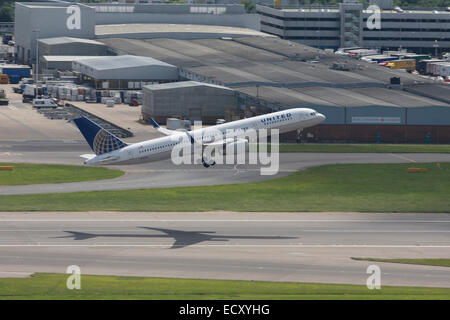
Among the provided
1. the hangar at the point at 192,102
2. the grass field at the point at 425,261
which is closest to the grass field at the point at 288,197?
the grass field at the point at 425,261

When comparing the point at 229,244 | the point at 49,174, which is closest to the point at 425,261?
the point at 229,244

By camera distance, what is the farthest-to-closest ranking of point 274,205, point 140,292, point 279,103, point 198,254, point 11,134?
point 279,103, point 11,134, point 274,205, point 198,254, point 140,292

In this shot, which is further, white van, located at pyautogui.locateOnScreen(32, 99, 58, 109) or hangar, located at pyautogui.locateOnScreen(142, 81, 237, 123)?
white van, located at pyautogui.locateOnScreen(32, 99, 58, 109)

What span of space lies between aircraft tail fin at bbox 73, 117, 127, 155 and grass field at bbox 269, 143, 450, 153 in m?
42.2

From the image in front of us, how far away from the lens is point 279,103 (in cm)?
17025

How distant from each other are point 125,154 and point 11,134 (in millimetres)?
52350

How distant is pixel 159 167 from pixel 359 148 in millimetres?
39629

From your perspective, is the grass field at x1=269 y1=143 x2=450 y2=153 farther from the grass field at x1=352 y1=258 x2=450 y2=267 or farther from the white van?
the grass field at x1=352 y1=258 x2=450 y2=267

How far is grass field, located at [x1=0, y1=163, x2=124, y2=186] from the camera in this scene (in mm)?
117812

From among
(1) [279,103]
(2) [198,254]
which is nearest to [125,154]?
(2) [198,254]

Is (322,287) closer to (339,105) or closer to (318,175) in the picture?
(318,175)

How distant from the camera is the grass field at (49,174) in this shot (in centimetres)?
11781

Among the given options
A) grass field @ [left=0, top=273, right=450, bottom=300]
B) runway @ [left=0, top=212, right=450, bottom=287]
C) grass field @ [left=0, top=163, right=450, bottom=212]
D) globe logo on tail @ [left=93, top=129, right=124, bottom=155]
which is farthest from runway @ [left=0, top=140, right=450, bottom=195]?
grass field @ [left=0, top=273, right=450, bottom=300]

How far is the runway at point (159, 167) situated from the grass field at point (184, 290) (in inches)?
1707
